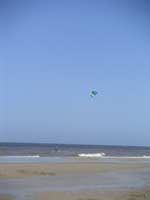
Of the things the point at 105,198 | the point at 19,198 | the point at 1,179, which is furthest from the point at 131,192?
the point at 1,179

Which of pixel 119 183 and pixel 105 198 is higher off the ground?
pixel 119 183

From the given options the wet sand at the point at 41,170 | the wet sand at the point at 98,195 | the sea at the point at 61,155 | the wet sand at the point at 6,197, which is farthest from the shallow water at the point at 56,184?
the sea at the point at 61,155

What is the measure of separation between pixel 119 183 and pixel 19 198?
625 centimetres

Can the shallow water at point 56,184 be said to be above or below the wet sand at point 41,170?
below

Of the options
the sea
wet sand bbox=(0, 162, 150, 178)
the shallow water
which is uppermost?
the sea

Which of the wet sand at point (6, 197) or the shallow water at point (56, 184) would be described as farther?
Result: the shallow water at point (56, 184)

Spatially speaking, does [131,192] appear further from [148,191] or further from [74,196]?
[74,196]

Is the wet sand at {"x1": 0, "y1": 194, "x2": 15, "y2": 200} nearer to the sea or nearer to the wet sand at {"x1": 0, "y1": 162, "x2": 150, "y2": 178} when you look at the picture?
the wet sand at {"x1": 0, "y1": 162, "x2": 150, "y2": 178}

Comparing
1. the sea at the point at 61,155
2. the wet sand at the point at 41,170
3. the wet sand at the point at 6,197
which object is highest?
the sea at the point at 61,155

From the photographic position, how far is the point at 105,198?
15.0m

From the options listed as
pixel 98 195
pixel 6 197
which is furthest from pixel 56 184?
pixel 6 197

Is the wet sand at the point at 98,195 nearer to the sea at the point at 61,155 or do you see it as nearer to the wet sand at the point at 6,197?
the wet sand at the point at 6,197

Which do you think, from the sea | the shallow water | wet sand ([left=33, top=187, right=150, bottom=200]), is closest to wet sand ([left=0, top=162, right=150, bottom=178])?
the shallow water

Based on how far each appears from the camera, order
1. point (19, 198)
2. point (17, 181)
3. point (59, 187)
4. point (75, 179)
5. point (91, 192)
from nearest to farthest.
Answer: point (19, 198) → point (91, 192) → point (59, 187) → point (17, 181) → point (75, 179)
